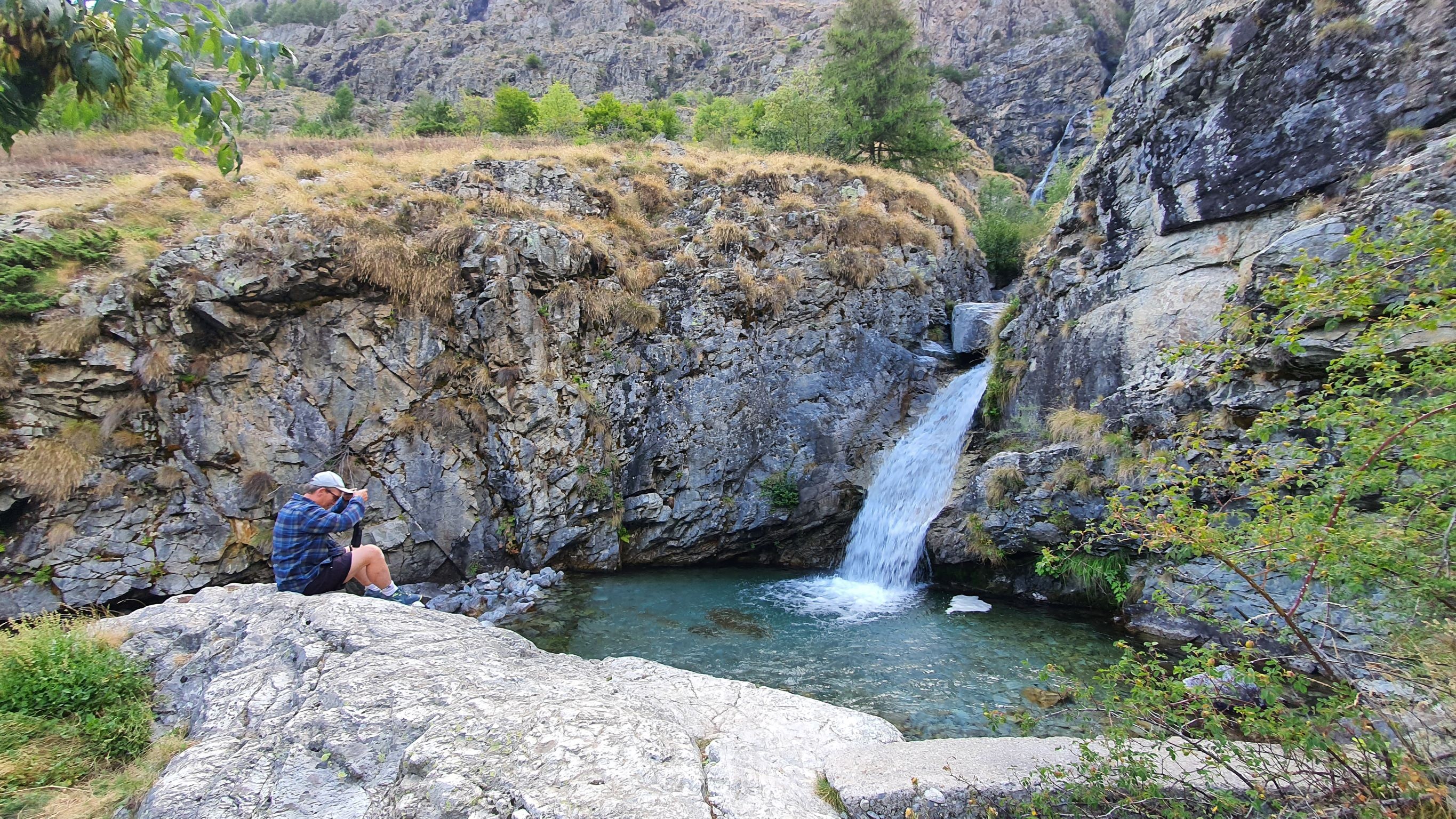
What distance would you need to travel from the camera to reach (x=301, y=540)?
621cm

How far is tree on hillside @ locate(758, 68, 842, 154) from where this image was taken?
23.3 metres

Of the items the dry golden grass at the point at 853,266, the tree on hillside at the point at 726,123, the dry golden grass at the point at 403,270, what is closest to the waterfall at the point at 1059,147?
the tree on hillside at the point at 726,123

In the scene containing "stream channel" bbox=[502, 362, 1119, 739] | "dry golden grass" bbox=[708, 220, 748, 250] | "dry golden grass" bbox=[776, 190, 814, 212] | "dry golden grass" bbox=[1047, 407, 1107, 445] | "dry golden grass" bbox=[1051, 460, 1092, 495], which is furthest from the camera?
"dry golden grass" bbox=[776, 190, 814, 212]

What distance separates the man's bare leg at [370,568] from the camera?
671cm

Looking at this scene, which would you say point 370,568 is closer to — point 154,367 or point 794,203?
point 154,367

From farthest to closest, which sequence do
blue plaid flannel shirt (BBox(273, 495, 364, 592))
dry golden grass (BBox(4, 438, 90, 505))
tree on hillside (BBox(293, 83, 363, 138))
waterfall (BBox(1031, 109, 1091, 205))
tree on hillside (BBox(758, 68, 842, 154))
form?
waterfall (BBox(1031, 109, 1091, 205)), tree on hillside (BBox(293, 83, 363, 138)), tree on hillside (BBox(758, 68, 842, 154)), dry golden grass (BBox(4, 438, 90, 505)), blue plaid flannel shirt (BBox(273, 495, 364, 592))

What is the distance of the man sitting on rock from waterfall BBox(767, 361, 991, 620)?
22.3ft

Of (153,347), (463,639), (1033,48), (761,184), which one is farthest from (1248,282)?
(1033,48)

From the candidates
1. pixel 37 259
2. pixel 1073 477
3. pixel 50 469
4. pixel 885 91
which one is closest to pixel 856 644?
pixel 1073 477

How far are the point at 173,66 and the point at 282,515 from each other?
5.11 meters

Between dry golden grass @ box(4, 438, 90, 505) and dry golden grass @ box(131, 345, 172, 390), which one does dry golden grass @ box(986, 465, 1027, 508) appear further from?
dry golden grass @ box(4, 438, 90, 505)

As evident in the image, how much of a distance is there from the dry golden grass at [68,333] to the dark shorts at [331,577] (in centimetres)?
815

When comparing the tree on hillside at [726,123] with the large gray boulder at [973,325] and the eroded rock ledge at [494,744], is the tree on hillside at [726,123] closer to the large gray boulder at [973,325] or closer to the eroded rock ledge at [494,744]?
the large gray boulder at [973,325]

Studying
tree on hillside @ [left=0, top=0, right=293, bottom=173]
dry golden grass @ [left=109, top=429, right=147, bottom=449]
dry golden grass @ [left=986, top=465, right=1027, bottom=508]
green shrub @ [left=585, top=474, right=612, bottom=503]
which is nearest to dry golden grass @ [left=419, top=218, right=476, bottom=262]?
green shrub @ [left=585, top=474, right=612, bottom=503]
